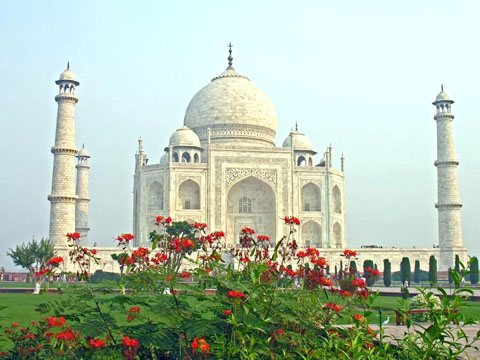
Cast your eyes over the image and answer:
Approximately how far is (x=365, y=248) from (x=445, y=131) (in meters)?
7.04

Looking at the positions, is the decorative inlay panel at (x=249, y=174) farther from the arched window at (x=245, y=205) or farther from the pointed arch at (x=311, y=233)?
the pointed arch at (x=311, y=233)

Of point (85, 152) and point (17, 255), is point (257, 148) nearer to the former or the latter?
point (85, 152)

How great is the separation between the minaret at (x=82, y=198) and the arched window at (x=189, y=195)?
6133 millimetres

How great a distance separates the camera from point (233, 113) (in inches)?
1344

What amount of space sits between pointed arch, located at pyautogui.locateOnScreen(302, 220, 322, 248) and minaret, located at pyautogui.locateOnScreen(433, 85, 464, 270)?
19.4 ft

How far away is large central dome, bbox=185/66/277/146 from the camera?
33875 millimetres

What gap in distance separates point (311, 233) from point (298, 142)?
5.36 metres

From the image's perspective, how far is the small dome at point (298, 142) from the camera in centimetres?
3419

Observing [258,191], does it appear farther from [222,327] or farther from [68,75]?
[222,327]

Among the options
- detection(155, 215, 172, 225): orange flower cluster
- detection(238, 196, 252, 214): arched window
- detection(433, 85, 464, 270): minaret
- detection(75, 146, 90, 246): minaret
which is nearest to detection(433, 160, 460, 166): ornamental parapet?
detection(433, 85, 464, 270): minaret

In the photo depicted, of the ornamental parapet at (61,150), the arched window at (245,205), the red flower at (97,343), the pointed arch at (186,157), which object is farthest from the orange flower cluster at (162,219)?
the arched window at (245,205)

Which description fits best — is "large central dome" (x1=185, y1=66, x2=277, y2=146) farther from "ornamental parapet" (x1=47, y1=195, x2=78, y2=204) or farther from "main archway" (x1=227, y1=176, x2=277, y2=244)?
"ornamental parapet" (x1=47, y1=195, x2=78, y2=204)

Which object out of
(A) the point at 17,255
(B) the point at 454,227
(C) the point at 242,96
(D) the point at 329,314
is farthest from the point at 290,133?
(D) the point at 329,314

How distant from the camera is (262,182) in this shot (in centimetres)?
3158
